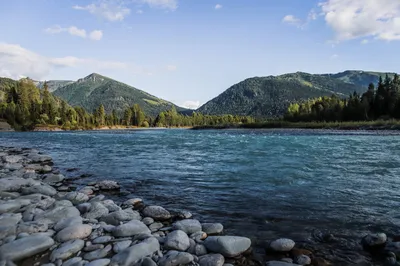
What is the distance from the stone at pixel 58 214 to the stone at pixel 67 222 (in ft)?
0.94

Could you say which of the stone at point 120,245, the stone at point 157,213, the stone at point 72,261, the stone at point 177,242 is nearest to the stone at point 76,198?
the stone at point 157,213

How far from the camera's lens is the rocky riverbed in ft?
Answer: 16.3

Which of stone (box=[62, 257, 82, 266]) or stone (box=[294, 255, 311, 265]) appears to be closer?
stone (box=[62, 257, 82, 266])

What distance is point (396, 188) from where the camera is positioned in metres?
10.1

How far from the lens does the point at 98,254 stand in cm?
514

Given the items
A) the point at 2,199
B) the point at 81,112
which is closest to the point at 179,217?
the point at 2,199

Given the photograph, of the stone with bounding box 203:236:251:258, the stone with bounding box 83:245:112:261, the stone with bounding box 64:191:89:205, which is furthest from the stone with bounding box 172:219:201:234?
the stone with bounding box 64:191:89:205

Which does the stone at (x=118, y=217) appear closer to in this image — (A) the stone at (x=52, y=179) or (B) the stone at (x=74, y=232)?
(B) the stone at (x=74, y=232)

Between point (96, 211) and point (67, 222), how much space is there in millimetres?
973

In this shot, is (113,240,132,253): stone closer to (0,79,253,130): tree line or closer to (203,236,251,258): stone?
(203,236,251,258): stone

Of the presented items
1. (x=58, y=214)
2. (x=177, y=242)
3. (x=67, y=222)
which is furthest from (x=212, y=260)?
(x=58, y=214)

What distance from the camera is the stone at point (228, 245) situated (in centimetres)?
539

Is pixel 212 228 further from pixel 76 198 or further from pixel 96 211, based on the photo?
pixel 76 198

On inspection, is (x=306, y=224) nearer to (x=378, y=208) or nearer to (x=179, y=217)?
(x=378, y=208)
